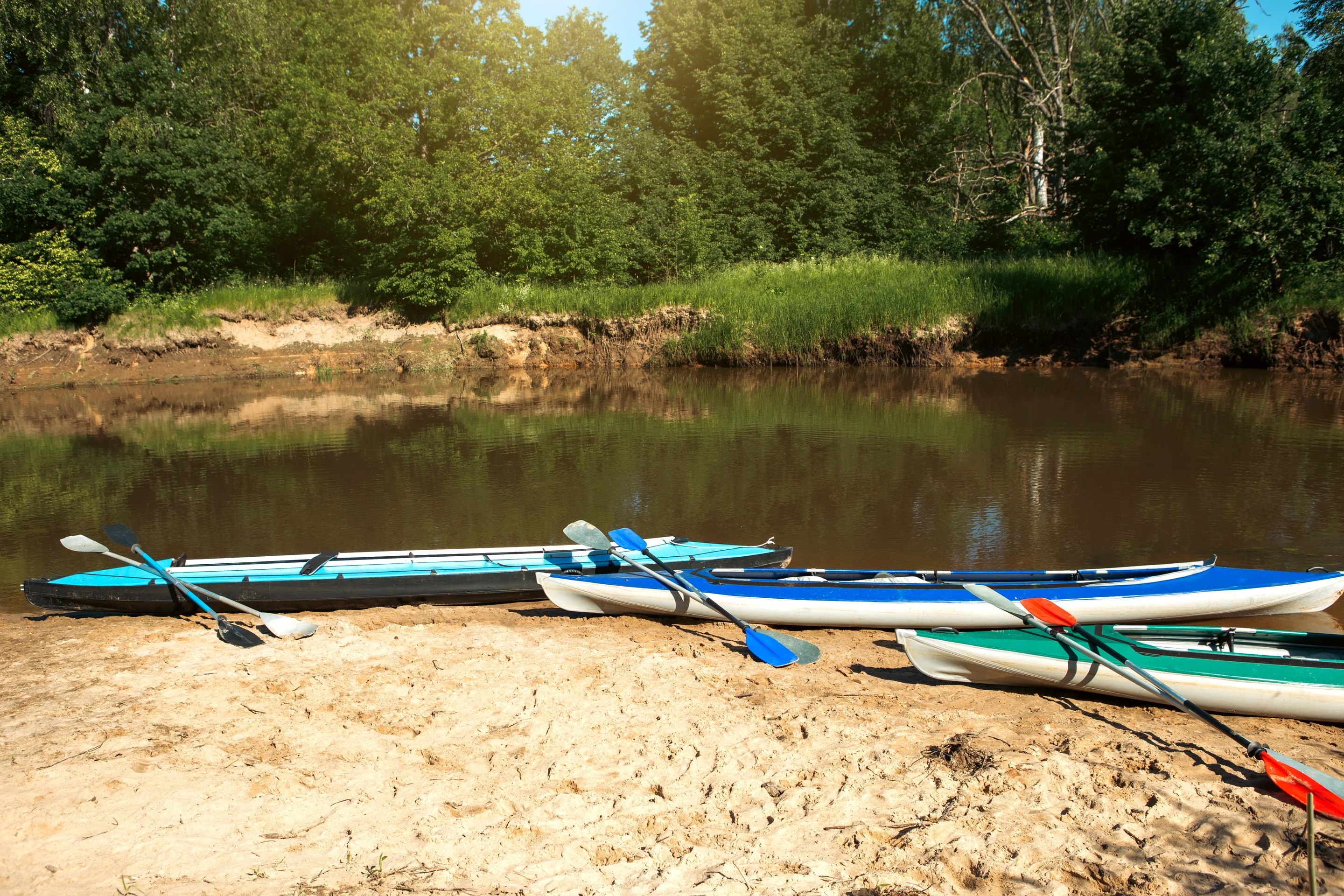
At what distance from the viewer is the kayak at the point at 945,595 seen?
19.8 ft

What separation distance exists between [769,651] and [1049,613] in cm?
172

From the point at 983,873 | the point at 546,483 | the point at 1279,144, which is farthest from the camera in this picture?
the point at 1279,144

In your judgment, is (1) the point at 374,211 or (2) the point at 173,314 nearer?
(2) the point at 173,314

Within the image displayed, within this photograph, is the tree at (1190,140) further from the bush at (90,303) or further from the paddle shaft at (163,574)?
the bush at (90,303)

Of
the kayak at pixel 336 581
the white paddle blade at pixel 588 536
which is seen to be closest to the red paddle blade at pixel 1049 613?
the kayak at pixel 336 581

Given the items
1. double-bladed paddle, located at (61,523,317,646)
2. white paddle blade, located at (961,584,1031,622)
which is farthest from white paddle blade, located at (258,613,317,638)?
white paddle blade, located at (961,584,1031,622)

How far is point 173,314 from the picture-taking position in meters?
24.6

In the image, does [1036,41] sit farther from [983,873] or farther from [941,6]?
[983,873]

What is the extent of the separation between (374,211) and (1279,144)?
75.4 feet

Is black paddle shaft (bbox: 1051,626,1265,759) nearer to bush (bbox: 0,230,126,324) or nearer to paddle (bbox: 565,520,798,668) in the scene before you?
paddle (bbox: 565,520,798,668)

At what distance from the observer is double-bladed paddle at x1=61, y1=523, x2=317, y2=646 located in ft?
20.1

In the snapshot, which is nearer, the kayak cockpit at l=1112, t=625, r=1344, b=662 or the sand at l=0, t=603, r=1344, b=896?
the sand at l=0, t=603, r=1344, b=896

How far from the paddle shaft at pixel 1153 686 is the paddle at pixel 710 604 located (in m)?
1.53

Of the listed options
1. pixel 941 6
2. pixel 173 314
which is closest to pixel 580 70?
pixel 941 6
